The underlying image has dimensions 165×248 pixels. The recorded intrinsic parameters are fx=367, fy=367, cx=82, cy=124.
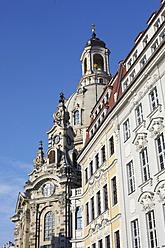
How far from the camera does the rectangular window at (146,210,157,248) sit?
20.2m

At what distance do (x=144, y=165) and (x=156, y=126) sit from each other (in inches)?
108

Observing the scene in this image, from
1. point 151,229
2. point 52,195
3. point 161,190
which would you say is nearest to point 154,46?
point 161,190

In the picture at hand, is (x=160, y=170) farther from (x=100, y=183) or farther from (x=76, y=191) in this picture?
(x=76, y=191)

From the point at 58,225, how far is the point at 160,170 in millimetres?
37798

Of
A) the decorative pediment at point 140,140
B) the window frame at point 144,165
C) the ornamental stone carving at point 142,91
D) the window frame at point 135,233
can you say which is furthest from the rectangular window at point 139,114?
the window frame at point 135,233

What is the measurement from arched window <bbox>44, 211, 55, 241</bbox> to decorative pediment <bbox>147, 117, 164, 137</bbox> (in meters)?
38.0

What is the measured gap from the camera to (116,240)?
25.5 m

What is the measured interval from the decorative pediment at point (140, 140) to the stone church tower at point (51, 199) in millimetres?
33906

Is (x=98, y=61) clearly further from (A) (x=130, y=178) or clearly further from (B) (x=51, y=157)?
(A) (x=130, y=178)

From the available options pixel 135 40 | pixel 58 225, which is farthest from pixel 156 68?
pixel 58 225

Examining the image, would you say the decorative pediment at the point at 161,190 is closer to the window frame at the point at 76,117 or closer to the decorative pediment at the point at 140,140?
the decorative pediment at the point at 140,140

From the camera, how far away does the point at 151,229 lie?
20641mm

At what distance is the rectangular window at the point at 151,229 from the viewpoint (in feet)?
66.2

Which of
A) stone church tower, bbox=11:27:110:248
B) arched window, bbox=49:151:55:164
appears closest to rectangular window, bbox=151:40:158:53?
stone church tower, bbox=11:27:110:248
